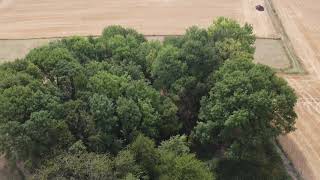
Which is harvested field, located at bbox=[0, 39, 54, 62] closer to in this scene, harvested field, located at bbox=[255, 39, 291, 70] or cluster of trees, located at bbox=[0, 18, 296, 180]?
cluster of trees, located at bbox=[0, 18, 296, 180]

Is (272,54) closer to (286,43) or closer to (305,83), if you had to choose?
(286,43)

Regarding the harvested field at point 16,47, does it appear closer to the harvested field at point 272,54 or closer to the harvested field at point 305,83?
the harvested field at point 272,54

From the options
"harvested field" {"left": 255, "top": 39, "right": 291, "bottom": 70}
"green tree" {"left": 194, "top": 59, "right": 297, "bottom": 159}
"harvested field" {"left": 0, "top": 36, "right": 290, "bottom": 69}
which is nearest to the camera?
"green tree" {"left": 194, "top": 59, "right": 297, "bottom": 159}

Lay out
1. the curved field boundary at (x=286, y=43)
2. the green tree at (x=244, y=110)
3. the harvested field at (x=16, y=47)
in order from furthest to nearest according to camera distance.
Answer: the harvested field at (x=16, y=47)
the curved field boundary at (x=286, y=43)
the green tree at (x=244, y=110)

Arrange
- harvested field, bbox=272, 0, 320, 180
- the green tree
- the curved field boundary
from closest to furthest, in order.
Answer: the green tree < harvested field, bbox=272, 0, 320, 180 < the curved field boundary

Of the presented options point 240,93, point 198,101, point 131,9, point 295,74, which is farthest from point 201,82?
point 131,9

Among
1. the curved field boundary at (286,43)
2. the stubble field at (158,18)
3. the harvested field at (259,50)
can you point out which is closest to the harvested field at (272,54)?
the harvested field at (259,50)

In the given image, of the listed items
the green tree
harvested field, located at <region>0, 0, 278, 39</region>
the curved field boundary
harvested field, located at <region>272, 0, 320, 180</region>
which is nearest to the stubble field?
harvested field, located at <region>0, 0, 278, 39</region>

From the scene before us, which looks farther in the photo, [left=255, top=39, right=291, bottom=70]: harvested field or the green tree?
[left=255, top=39, right=291, bottom=70]: harvested field
